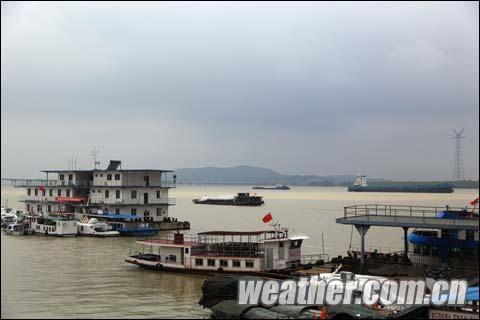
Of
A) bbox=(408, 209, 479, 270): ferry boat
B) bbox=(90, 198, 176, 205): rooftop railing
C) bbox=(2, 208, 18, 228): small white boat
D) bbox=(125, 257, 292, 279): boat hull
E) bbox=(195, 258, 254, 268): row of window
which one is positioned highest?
bbox=(90, 198, 176, 205): rooftop railing

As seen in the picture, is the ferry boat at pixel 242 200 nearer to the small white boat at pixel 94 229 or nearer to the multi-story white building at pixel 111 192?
the multi-story white building at pixel 111 192

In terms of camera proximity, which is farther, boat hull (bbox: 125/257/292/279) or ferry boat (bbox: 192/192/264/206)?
ferry boat (bbox: 192/192/264/206)

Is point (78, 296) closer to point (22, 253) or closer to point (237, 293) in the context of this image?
point (237, 293)

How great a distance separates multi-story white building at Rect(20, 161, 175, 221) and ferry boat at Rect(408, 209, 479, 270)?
1554 inches

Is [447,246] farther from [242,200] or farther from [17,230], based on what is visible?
[242,200]

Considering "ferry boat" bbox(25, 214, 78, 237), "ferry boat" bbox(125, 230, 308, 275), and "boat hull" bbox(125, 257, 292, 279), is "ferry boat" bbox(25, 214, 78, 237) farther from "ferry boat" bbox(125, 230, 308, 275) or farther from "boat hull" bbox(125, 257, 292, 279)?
"ferry boat" bbox(125, 230, 308, 275)

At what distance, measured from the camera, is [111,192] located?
6962 cm

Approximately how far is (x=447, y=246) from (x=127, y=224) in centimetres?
4132

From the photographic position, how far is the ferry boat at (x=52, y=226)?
61875 mm

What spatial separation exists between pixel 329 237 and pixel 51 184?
37.7 m

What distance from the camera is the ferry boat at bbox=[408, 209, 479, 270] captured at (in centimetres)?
3259

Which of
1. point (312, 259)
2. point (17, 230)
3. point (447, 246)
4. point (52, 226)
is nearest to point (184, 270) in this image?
point (312, 259)

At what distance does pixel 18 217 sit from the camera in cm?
7388

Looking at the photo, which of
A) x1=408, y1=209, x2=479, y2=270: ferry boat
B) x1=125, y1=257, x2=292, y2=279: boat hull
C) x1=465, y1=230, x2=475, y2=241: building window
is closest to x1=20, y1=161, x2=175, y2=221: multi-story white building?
x1=125, y1=257, x2=292, y2=279: boat hull
